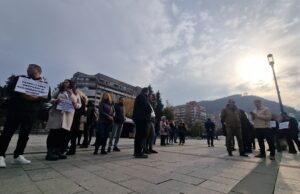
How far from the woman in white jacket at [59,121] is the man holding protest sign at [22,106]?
1.55ft

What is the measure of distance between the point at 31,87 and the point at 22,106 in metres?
0.40

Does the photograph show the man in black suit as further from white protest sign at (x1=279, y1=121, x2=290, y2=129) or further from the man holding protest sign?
white protest sign at (x1=279, y1=121, x2=290, y2=129)

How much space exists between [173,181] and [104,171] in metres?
1.24

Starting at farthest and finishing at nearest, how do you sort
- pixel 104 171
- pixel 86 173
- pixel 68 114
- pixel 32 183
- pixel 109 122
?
pixel 109 122
pixel 68 114
pixel 104 171
pixel 86 173
pixel 32 183

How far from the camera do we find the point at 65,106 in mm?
4719

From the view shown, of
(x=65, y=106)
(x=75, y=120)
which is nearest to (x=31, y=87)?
(x=65, y=106)

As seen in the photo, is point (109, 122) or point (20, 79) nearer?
point (20, 79)

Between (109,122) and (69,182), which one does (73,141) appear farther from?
(69,182)

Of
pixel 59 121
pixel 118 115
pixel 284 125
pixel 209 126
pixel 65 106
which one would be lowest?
pixel 59 121

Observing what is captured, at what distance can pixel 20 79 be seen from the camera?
381 cm

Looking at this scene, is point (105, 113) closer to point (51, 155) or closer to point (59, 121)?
point (59, 121)

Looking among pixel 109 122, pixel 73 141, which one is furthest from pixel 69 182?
pixel 109 122

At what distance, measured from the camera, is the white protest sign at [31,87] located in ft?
12.4

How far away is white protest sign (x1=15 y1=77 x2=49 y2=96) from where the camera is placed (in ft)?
12.4
